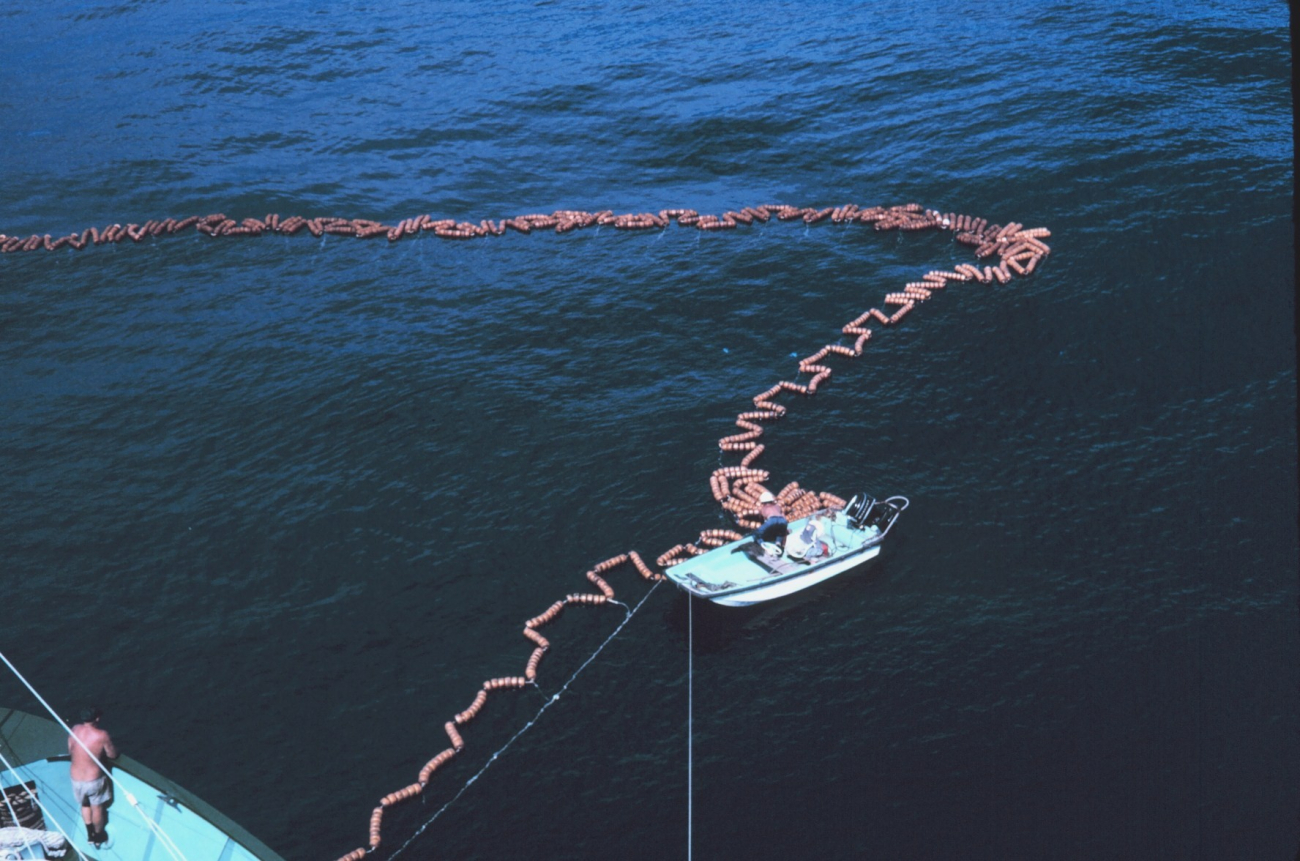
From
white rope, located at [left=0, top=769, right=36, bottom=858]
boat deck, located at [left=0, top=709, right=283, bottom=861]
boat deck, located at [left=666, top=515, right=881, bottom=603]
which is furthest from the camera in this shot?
boat deck, located at [left=666, top=515, right=881, bottom=603]

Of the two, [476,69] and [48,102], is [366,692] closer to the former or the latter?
[476,69]

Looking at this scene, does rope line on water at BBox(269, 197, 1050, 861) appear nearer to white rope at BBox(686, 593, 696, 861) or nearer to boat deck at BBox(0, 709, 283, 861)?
white rope at BBox(686, 593, 696, 861)

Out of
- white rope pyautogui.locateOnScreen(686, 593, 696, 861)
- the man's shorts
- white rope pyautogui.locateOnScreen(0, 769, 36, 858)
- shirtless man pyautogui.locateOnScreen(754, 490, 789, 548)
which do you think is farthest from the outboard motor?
white rope pyautogui.locateOnScreen(0, 769, 36, 858)

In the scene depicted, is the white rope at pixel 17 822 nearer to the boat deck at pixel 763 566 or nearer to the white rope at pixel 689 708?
the white rope at pixel 689 708

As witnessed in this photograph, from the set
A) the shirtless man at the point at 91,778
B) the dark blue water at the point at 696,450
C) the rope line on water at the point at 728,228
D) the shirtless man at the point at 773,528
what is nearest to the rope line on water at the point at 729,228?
the rope line on water at the point at 728,228

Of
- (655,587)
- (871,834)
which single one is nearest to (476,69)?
(655,587)

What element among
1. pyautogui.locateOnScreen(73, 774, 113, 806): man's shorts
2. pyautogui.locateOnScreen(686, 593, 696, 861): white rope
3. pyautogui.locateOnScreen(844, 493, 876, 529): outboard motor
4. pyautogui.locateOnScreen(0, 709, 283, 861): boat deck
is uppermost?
pyautogui.locateOnScreen(73, 774, 113, 806): man's shorts
